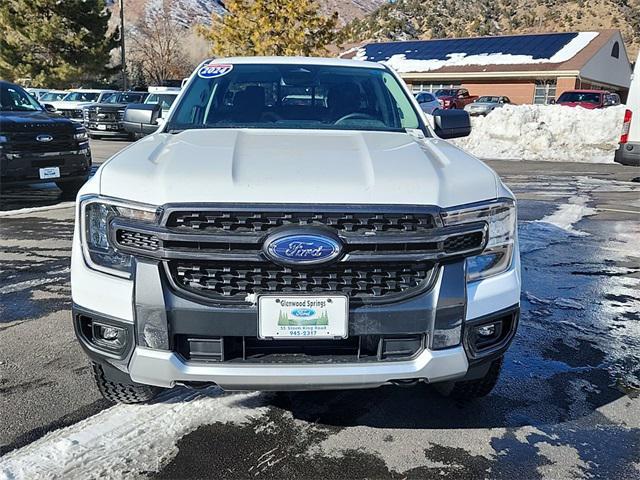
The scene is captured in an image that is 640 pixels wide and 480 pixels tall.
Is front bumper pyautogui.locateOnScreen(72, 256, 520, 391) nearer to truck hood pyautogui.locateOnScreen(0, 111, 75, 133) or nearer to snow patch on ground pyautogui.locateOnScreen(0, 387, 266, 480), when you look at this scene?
snow patch on ground pyautogui.locateOnScreen(0, 387, 266, 480)

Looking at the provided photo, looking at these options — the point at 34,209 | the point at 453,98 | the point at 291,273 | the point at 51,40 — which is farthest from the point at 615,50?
the point at 291,273

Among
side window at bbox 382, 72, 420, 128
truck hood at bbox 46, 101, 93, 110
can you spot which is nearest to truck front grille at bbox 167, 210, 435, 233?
side window at bbox 382, 72, 420, 128

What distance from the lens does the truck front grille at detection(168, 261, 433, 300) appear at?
2414mm

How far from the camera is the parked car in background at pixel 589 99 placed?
27.1 metres

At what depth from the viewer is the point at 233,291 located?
2432 mm

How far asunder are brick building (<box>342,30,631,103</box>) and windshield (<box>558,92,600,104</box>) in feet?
28.9

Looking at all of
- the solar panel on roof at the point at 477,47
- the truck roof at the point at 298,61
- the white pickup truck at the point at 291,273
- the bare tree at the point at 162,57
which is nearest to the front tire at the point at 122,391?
the white pickup truck at the point at 291,273

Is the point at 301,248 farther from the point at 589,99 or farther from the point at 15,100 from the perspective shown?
the point at 589,99

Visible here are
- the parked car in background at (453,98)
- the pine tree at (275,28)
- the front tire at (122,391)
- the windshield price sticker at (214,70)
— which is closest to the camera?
the front tire at (122,391)

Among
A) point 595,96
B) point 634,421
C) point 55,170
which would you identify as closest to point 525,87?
point 595,96

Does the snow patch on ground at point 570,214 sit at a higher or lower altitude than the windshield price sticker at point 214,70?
lower

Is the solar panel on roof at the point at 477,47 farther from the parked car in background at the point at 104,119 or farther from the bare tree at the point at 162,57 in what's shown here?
the parked car in background at the point at 104,119

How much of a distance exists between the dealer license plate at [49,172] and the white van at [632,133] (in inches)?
356

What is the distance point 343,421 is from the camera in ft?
9.91
